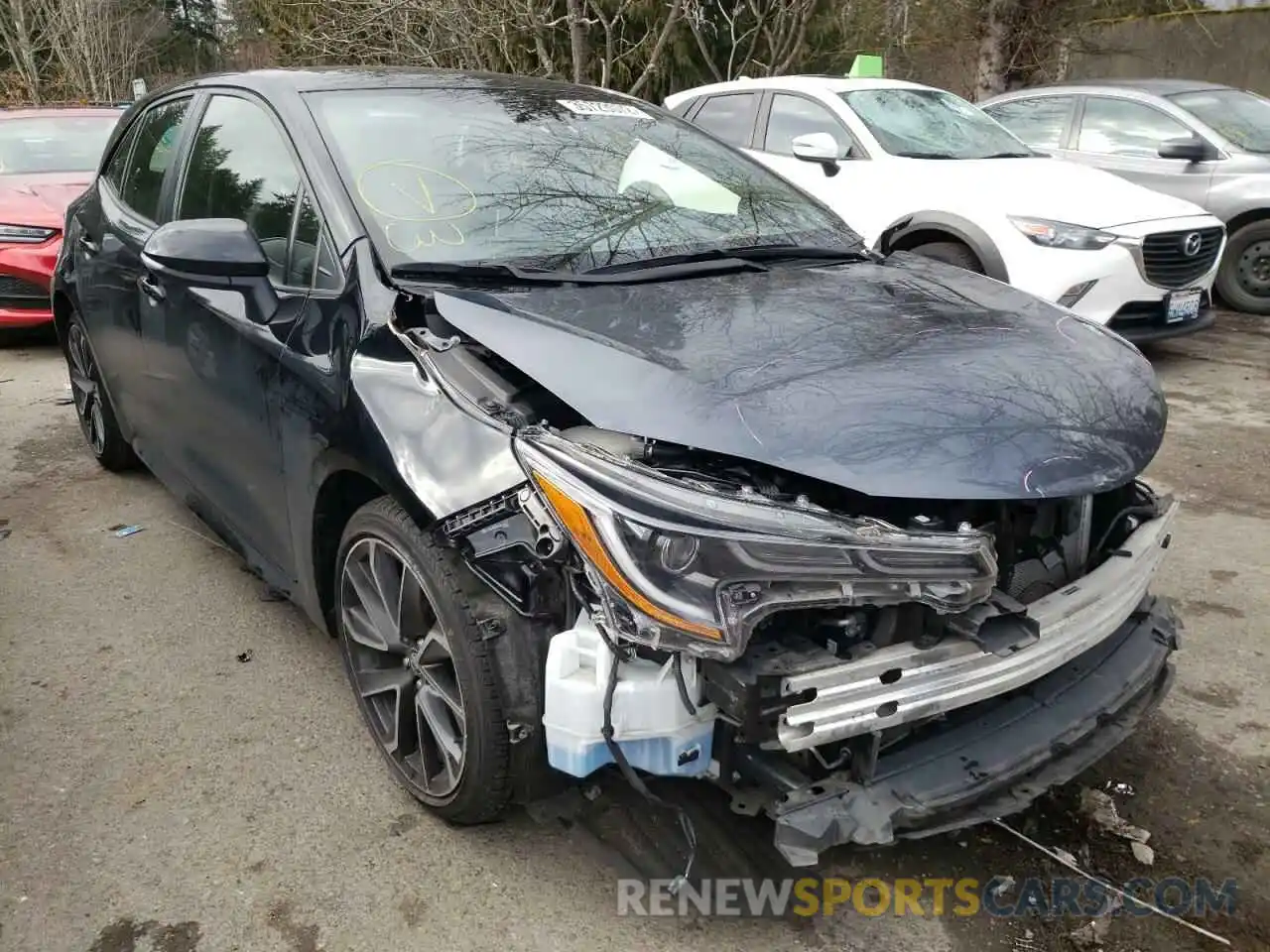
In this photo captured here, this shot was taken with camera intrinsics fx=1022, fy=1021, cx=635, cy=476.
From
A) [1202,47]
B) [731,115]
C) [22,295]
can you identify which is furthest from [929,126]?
[1202,47]

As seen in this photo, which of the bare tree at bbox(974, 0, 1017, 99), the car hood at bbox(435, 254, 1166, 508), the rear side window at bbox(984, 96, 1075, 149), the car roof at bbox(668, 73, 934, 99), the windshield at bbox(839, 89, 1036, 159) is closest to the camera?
the car hood at bbox(435, 254, 1166, 508)

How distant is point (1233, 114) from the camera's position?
27.5ft

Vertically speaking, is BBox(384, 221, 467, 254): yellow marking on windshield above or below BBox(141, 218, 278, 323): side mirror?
above

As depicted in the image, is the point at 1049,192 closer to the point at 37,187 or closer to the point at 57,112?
the point at 37,187

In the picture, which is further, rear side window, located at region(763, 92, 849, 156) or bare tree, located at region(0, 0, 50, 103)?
bare tree, located at region(0, 0, 50, 103)

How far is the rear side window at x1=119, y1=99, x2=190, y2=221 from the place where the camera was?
367cm

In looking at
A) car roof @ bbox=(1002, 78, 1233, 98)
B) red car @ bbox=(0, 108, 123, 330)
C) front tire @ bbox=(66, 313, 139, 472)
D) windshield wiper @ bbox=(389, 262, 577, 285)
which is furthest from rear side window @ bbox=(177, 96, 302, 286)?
car roof @ bbox=(1002, 78, 1233, 98)

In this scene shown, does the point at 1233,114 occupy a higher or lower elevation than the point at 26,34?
lower

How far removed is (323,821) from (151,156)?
2670mm

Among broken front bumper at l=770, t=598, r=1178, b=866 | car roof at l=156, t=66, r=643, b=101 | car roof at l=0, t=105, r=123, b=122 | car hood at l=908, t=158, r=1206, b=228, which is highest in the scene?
car roof at l=156, t=66, r=643, b=101

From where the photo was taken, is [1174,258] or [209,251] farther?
[1174,258]

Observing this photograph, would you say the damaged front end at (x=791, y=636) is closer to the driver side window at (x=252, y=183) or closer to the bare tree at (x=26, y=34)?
the driver side window at (x=252, y=183)

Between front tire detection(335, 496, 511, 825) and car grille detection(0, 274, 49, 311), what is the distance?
5.86m

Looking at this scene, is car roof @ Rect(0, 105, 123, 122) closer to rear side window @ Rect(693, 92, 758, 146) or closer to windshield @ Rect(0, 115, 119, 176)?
windshield @ Rect(0, 115, 119, 176)
